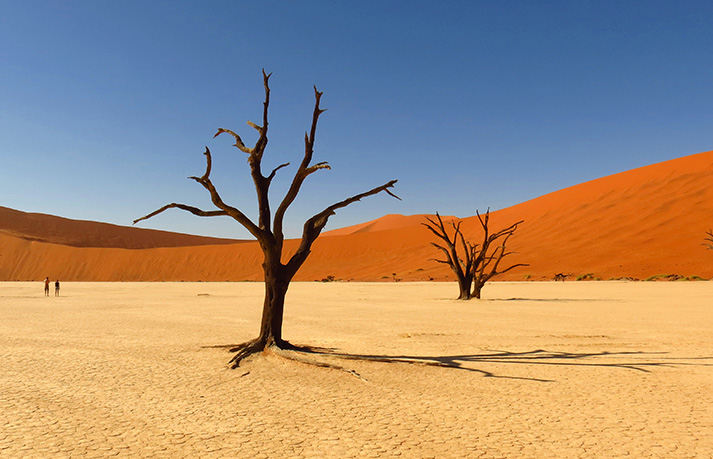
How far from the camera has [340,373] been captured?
24.6 ft

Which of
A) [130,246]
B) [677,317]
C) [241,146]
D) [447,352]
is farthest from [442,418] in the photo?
[130,246]

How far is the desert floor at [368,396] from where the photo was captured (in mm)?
4504

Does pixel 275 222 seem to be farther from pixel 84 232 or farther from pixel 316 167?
pixel 84 232

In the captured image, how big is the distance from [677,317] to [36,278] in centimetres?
8222

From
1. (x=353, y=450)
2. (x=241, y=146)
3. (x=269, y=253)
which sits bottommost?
(x=353, y=450)

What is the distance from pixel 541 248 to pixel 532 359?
46994mm

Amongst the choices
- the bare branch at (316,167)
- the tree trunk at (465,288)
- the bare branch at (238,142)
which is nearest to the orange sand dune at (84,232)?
the tree trunk at (465,288)

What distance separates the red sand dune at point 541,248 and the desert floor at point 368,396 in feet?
113

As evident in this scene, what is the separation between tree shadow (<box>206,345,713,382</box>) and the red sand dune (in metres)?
33.9

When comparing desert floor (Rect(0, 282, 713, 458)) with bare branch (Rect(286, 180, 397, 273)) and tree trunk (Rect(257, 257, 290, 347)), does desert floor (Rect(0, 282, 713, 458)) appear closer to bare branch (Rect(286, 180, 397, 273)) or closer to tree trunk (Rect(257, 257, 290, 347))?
tree trunk (Rect(257, 257, 290, 347))

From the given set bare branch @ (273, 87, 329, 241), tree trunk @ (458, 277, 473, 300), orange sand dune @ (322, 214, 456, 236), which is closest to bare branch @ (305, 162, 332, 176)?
bare branch @ (273, 87, 329, 241)

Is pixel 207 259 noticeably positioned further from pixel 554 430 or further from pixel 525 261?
pixel 554 430

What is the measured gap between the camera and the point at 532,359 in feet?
28.2

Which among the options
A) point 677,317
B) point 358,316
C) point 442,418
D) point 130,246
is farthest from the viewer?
point 130,246
